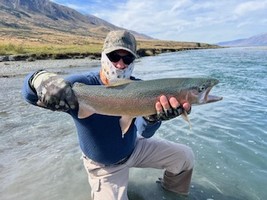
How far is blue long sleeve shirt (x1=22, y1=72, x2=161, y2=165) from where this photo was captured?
4.27 m

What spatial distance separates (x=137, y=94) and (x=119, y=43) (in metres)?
0.79

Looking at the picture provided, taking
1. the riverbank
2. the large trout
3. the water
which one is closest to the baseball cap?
the large trout

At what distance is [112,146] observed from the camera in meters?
4.46

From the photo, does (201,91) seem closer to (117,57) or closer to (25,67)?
(117,57)

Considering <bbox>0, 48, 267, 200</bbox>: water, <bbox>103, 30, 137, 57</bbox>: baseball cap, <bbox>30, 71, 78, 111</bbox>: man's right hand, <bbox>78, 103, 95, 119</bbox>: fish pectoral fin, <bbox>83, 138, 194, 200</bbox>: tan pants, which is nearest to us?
<bbox>30, 71, 78, 111</bbox>: man's right hand

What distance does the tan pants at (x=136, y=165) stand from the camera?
460 centimetres

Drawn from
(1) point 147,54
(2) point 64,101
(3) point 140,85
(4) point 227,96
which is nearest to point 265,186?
(3) point 140,85

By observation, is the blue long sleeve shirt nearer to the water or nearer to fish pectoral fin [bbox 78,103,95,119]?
fish pectoral fin [bbox 78,103,95,119]

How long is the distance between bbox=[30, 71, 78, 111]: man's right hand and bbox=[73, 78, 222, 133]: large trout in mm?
105

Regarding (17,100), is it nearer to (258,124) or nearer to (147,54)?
(258,124)

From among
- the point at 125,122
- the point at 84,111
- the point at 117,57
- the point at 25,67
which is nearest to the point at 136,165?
the point at 125,122

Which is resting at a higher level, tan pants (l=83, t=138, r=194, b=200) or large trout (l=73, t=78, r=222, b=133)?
large trout (l=73, t=78, r=222, b=133)

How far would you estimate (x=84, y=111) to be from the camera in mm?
3941

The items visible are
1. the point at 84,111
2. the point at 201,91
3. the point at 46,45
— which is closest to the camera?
the point at 201,91
